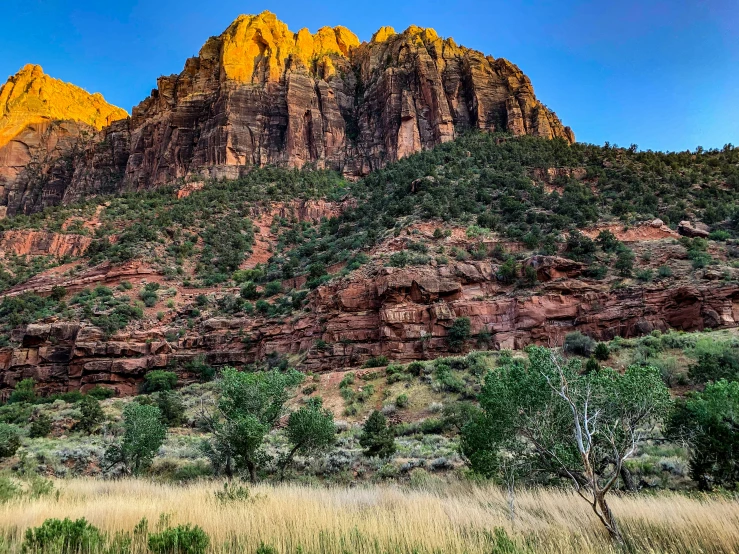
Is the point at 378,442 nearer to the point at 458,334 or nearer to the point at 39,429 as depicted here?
the point at 458,334

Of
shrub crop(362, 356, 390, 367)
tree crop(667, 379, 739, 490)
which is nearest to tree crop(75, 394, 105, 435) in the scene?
shrub crop(362, 356, 390, 367)

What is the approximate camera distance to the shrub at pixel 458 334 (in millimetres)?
29578

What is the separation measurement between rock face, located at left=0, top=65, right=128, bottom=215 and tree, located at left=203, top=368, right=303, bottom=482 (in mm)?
102193

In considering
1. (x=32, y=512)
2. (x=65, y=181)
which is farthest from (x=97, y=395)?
(x=65, y=181)

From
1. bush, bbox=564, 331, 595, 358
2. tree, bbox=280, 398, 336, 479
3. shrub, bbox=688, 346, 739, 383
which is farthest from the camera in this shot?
bush, bbox=564, 331, 595, 358

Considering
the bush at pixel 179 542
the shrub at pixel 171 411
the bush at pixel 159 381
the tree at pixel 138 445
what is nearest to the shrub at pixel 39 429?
the shrub at pixel 171 411

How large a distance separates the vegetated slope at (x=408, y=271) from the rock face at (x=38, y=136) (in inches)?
1949

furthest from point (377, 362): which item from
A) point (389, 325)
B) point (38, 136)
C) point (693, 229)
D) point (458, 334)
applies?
point (38, 136)

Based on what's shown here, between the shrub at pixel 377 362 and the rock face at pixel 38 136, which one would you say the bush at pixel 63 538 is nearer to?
the shrub at pixel 377 362

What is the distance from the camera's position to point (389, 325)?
30828mm

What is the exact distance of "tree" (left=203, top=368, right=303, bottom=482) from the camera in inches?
447

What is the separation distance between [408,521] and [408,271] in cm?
2724

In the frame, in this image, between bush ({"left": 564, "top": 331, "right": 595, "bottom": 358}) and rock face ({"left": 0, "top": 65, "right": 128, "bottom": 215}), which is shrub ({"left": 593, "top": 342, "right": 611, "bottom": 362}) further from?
rock face ({"left": 0, "top": 65, "right": 128, "bottom": 215})

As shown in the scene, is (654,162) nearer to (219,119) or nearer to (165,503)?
(165,503)
